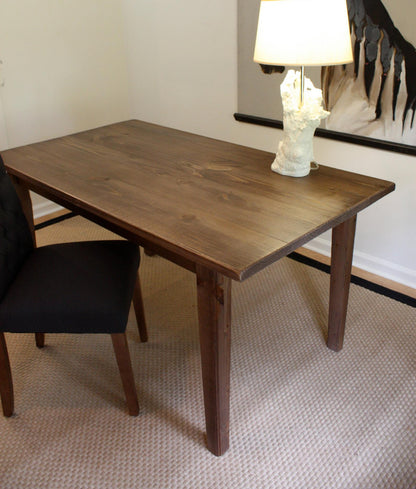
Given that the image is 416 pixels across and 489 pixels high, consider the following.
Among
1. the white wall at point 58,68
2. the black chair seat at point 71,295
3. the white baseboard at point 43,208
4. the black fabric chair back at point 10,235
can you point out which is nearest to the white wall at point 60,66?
the white wall at point 58,68

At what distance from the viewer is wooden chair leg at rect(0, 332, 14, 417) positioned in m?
1.58

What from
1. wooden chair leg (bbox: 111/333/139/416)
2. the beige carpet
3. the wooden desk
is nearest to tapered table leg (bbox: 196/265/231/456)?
the wooden desk

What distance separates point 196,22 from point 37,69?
3.21ft

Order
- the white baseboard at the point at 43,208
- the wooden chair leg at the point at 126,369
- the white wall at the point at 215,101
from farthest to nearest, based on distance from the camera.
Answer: the white baseboard at the point at 43,208, the white wall at the point at 215,101, the wooden chair leg at the point at 126,369

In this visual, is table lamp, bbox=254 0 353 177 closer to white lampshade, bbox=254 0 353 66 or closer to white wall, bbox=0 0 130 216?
A: white lampshade, bbox=254 0 353 66

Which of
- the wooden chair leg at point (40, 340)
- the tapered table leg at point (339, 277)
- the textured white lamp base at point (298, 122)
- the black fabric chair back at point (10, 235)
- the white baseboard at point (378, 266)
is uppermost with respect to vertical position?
the textured white lamp base at point (298, 122)

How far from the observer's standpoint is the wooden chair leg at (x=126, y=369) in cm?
152

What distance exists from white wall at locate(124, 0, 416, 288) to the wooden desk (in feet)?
1.96

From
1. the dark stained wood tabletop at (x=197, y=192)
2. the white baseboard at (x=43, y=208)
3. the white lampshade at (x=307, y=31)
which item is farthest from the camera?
the white baseboard at (x=43, y=208)

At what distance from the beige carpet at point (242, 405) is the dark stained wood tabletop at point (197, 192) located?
64 centimetres

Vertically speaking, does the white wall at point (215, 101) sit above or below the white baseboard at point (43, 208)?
Answer: above

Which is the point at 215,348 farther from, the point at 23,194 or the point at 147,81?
the point at 147,81

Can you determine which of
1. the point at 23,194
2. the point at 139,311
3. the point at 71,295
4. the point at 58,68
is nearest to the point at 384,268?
the point at 139,311

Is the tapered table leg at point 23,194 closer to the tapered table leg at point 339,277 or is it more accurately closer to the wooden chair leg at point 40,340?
the wooden chair leg at point 40,340
